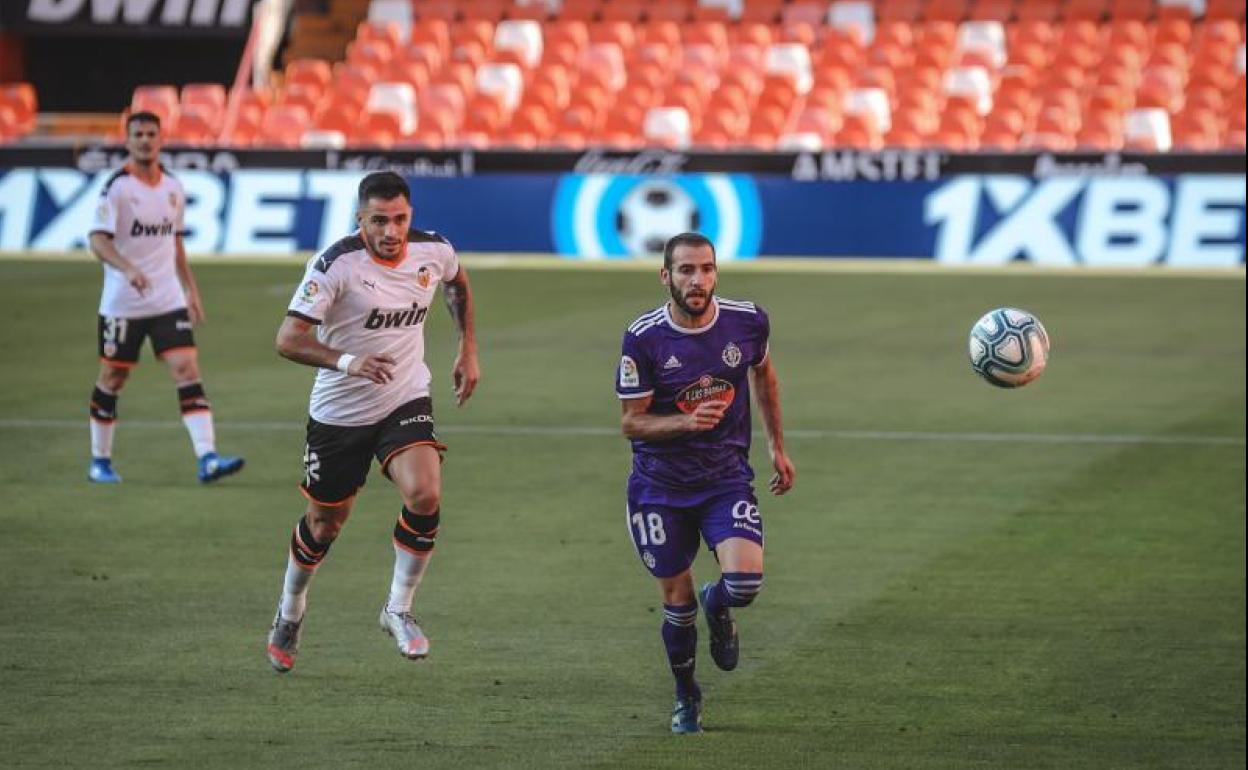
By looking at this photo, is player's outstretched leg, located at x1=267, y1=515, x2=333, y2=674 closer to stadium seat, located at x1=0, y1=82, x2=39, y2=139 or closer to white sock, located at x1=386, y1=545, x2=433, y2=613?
white sock, located at x1=386, y1=545, x2=433, y2=613

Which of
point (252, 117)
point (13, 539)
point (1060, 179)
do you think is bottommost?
point (13, 539)

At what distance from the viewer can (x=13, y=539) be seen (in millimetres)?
13117

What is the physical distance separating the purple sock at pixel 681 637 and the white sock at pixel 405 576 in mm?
1118

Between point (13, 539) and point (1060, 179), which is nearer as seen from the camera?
point (13, 539)

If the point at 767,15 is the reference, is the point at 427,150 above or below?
below

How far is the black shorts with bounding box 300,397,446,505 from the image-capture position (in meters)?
9.44

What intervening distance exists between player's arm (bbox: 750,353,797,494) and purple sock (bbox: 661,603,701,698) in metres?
0.68

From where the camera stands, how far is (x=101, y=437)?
14852 mm

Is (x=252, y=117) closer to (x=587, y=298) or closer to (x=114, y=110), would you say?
(x=114, y=110)

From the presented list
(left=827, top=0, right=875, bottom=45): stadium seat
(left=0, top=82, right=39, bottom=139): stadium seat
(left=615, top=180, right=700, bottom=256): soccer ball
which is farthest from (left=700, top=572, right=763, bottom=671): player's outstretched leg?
(left=0, top=82, right=39, bottom=139): stadium seat

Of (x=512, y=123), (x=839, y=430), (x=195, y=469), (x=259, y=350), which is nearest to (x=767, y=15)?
(x=512, y=123)

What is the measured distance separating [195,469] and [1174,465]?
23.4 ft

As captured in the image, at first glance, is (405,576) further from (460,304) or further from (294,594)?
(460,304)

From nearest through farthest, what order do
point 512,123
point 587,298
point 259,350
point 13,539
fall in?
point 13,539
point 259,350
point 587,298
point 512,123
